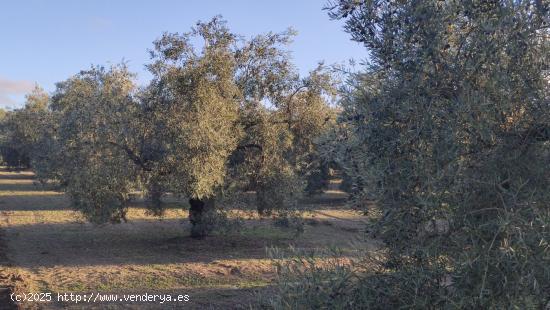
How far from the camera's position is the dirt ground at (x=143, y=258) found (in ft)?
37.0

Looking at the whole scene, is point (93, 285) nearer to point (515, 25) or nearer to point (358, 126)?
point (358, 126)

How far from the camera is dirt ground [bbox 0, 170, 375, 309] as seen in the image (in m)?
11.3

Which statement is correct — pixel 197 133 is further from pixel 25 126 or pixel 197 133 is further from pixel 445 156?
pixel 25 126

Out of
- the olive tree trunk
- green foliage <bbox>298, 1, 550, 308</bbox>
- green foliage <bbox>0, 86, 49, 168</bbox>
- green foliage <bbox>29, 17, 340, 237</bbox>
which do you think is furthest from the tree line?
green foliage <bbox>0, 86, 49, 168</bbox>

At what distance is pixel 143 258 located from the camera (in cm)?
1593

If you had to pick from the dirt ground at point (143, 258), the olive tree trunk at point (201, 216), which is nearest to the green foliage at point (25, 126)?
the dirt ground at point (143, 258)

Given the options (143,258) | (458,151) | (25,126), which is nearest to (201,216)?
(143,258)

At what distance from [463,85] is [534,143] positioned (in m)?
0.84

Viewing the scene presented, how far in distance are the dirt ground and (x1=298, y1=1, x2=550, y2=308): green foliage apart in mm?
799

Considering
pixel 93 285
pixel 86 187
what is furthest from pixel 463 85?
pixel 86 187

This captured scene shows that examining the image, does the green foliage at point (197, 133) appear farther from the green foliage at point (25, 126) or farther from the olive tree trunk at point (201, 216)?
the green foliage at point (25, 126)

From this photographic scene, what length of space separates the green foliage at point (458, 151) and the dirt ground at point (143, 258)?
0.80 metres

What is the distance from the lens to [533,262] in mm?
3818

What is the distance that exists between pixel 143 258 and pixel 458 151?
13451 mm
